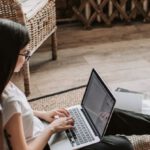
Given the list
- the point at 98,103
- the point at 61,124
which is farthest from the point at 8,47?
the point at 98,103

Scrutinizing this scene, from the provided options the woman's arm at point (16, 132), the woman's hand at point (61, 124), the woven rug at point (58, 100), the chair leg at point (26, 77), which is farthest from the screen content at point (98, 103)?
the chair leg at point (26, 77)

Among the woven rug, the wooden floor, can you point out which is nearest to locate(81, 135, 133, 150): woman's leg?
the woven rug

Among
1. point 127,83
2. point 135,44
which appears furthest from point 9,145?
point 135,44

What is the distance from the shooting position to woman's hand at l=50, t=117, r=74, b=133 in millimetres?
1207

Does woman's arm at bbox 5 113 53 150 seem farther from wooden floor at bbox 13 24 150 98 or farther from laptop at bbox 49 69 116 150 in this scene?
wooden floor at bbox 13 24 150 98

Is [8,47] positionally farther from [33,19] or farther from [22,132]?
[33,19]

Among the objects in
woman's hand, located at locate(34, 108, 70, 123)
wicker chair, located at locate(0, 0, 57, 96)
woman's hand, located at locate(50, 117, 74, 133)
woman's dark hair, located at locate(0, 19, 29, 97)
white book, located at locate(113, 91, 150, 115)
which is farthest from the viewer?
wicker chair, located at locate(0, 0, 57, 96)

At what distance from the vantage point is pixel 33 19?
214cm

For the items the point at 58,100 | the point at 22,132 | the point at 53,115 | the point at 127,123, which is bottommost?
the point at 58,100

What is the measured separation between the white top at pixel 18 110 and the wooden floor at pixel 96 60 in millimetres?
985

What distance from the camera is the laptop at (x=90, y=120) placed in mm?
1230

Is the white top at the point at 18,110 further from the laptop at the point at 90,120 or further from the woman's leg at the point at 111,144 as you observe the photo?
the woman's leg at the point at 111,144

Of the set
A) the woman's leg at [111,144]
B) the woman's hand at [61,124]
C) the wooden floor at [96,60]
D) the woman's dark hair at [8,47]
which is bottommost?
the wooden floor at [96,60]

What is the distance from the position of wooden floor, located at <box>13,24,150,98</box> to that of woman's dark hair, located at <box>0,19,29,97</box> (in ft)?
3.84
